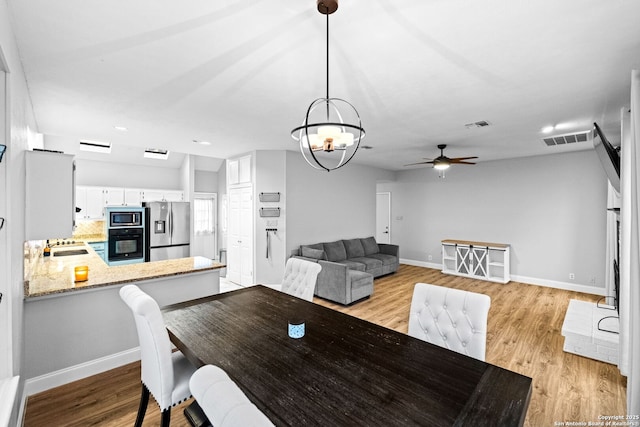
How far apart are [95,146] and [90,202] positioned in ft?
3.88

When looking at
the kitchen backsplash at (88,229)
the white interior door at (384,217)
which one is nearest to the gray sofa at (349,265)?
the white interior door at (384,217)

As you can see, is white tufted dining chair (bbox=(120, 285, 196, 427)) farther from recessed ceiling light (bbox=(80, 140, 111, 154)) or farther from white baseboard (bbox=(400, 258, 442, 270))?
white baseboard (bbox=(400, 258, 442, 270))

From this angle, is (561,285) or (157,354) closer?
(157,354)

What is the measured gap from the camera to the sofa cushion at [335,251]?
5729 millimetres

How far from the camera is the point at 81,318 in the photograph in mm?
2602

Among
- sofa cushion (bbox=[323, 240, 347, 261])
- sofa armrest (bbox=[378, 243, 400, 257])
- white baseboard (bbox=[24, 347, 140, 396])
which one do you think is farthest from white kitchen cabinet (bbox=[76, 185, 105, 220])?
sofa armrest (bbox=[378, 243, 400, 257])

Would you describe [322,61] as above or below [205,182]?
above

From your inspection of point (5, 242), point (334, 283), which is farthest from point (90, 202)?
point (5, 242)

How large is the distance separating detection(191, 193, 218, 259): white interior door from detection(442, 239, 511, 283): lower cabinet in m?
5.71

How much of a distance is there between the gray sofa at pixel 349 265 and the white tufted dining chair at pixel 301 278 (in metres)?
1.65

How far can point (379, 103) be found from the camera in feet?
9.82

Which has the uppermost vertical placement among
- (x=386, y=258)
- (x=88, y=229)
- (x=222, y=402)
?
(x=88, y=229)

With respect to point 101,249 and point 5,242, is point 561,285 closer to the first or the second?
point 5,242

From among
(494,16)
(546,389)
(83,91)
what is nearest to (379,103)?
(494,16)
